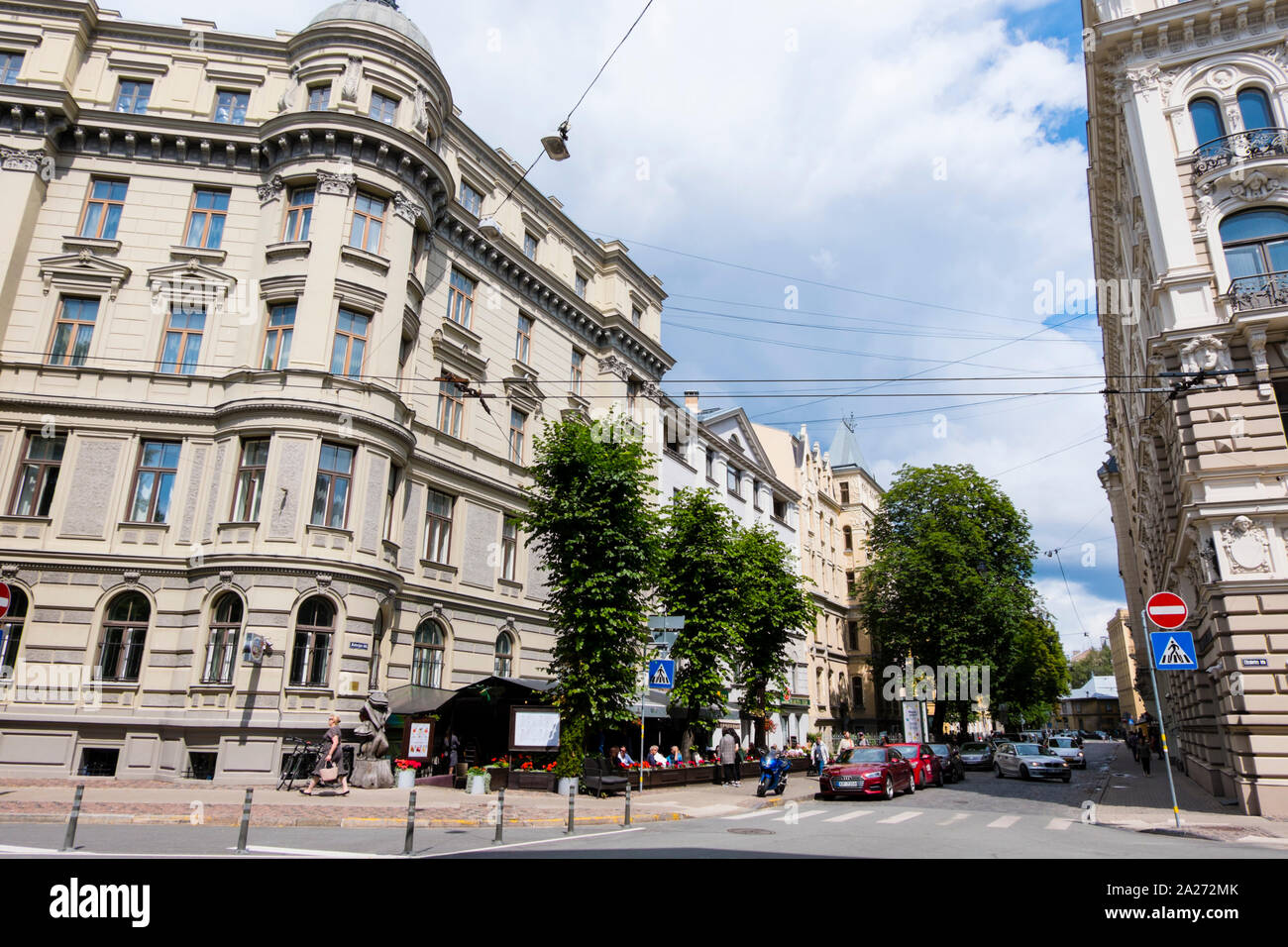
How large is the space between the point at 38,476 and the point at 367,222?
12.0 m

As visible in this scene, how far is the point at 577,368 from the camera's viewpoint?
1400 inches

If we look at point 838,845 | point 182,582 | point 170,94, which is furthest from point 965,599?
point 170,94

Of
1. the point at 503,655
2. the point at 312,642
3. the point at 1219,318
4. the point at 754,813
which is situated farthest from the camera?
the point at 503,655

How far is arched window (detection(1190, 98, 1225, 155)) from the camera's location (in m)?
21.2

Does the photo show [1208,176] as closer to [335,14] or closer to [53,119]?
[335,14]

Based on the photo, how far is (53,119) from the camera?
23891 mm

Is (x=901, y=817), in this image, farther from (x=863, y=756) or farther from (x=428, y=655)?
(x=428, y=655)

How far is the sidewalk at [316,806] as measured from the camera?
519 inches

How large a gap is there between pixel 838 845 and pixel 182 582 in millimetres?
18872

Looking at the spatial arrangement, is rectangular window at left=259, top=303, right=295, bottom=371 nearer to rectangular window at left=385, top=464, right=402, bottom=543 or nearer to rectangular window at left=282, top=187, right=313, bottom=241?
rectangular window at left=282, top=187, right=313, bottom=241

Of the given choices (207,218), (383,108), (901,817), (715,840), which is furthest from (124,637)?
(901,817)

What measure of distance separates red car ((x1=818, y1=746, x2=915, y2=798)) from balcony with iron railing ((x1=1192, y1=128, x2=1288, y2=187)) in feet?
60.2

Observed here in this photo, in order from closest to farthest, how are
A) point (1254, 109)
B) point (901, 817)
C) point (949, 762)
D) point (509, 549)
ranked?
→ point (901, 817) < point (1254, 109) < point (509, 549) < point (949, 762)

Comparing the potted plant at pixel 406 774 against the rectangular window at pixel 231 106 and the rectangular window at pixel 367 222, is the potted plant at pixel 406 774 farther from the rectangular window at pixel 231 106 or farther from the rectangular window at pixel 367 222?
the rectangular window at pixel 231 106
